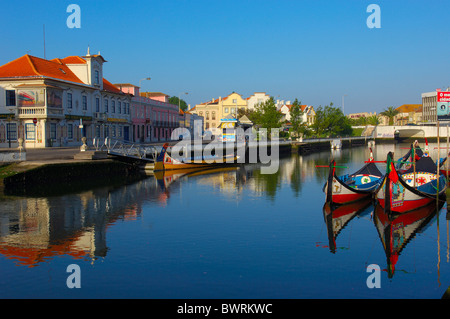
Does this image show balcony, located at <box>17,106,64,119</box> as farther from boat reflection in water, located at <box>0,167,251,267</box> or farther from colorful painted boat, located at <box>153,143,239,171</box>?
boat reflection in water, located at <box>0,167,251,267</box>

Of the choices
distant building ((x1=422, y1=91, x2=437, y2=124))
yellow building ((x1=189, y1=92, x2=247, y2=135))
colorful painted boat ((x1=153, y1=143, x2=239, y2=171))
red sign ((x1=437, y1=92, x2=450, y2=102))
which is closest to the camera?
red sign ((x1=437, y1=92, x2=450, y2=102))

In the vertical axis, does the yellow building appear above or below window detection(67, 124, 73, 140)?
above

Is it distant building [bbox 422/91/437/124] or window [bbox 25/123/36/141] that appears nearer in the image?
window [bbox 25/123/36/141]

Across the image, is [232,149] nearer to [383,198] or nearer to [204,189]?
[204,189]

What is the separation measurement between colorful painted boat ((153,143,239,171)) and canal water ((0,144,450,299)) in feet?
53.6

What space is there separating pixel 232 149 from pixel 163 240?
41.3 meters

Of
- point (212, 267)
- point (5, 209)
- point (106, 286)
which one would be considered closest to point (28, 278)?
point (106, 286)

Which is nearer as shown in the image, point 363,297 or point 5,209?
point 363,297

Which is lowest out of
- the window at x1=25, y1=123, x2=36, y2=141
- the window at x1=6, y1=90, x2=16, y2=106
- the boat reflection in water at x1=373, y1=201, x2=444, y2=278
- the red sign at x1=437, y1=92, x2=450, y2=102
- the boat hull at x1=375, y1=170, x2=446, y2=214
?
the boat reflection in water at x1=373, y1=201, x2=444, y2=278

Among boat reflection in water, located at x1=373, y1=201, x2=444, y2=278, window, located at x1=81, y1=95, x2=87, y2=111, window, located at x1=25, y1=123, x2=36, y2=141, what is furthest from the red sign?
window, located at x1=81, y1=95, x2=87, y2=111

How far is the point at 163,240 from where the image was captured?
1947 cm

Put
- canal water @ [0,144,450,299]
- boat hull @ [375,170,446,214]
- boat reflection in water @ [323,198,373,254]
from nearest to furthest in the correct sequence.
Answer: canal water @ [0,144,450,299], boat reflection in water @ [323,198,373,254], boat hull @ [375,170,446,214]

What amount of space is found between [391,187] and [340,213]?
3135 millimetres

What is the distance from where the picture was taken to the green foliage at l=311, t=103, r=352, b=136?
118375mm
